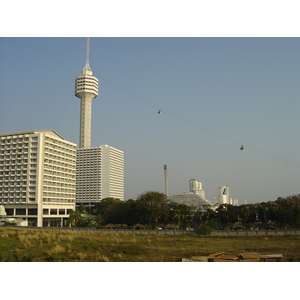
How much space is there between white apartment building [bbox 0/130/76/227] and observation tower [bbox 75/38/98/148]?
70.6m

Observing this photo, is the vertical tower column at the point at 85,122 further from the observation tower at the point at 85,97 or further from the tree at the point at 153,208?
the tree at the point at 153,208

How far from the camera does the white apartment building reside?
80.1m

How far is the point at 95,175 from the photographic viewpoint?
526 feet

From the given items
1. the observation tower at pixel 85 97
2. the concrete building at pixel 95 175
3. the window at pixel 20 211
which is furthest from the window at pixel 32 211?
the observation tower at pixel 85 97

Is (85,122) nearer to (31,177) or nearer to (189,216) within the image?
(31,177)

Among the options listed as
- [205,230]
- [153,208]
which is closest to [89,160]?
[153,208]

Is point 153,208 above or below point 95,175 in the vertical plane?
below

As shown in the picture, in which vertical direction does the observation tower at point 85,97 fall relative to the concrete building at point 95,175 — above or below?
above

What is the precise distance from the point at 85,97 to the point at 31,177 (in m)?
86.8

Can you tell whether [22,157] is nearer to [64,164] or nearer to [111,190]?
[64,164]

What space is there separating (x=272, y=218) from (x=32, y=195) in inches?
2231

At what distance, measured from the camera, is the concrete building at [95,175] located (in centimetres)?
15725

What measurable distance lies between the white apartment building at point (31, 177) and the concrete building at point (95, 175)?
68.7 m

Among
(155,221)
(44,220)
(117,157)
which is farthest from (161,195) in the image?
(117,157)
